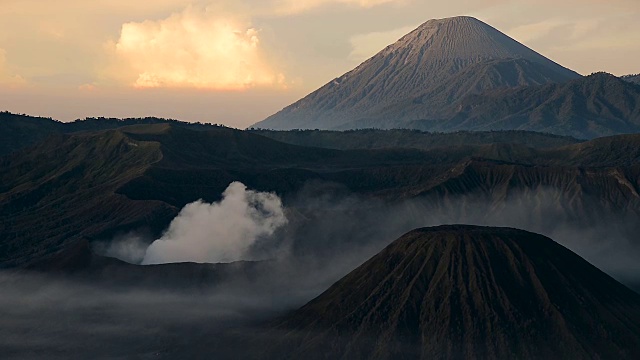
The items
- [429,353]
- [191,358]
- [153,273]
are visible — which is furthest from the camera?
[153,273]

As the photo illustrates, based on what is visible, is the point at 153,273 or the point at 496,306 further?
the point at 153,273

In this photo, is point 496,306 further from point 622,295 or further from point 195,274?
point 195,274

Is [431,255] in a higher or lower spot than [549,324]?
higher

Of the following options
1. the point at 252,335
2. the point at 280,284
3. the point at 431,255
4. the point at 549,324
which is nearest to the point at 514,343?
the point at 549,324

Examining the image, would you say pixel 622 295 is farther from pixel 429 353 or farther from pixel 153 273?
pixel 153 273

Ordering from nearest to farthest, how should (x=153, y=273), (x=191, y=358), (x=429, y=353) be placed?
(x=429, y=353) < (x=191, y=358) < (x=153, y=273)

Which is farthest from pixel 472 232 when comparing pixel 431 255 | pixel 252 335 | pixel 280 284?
pixel 280 284
